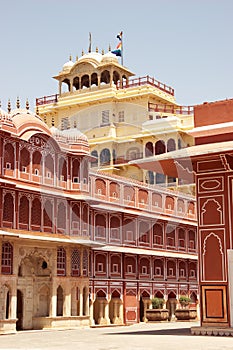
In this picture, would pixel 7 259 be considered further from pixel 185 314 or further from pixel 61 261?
pixel 185 314

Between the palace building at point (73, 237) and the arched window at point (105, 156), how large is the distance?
6.80 metres

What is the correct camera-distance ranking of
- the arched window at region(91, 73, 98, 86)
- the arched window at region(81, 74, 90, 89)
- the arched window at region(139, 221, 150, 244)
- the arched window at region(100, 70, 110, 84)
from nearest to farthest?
the arched window at region(139, 221, 150, 244), the arched window at region(100, 70, 110, 84), the arched window at region(91, 73, 98, 86), the arched window at region(81, 74, 90, 89)

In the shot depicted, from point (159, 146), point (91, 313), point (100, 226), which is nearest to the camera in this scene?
point (91, 313)

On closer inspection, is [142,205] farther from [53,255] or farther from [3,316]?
[3,316]

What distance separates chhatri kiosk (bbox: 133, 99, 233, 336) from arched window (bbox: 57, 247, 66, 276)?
10038mm

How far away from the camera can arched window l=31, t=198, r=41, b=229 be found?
28.7 metres

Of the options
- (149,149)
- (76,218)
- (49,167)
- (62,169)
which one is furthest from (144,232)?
(49,167)

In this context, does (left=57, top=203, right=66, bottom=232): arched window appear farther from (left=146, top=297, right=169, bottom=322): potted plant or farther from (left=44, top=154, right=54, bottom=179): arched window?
(left=146, top=297, right=169, bottom=322): potted plant

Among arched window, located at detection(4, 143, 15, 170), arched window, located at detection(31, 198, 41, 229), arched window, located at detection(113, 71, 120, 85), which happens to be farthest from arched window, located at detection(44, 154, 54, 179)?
arched window, located at detection(113, 71, 120, 85)

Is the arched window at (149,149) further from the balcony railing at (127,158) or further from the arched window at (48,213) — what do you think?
the arched window at (48,213)

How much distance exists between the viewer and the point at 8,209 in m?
27.4

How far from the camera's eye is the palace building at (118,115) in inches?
1713

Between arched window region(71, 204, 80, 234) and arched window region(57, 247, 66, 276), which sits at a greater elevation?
arched window region(71, 204, 80, 234)

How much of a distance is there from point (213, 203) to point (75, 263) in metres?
11.9
